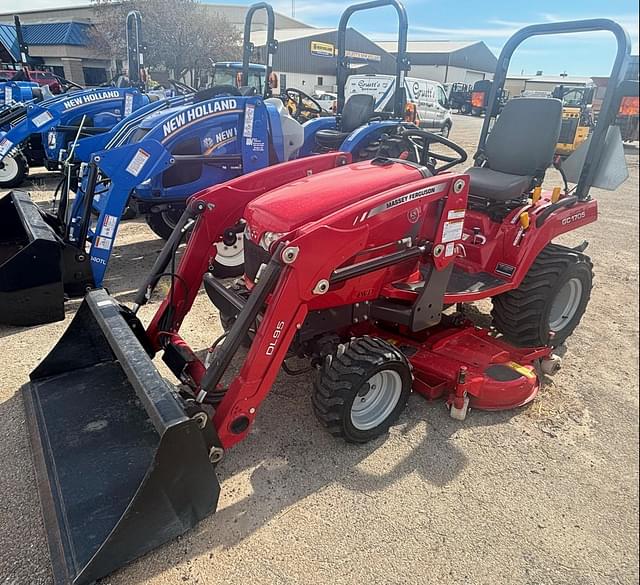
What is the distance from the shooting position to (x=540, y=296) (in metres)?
3.33

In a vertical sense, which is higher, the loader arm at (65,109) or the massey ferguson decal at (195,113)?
the massey ferguson decal at (195,113)

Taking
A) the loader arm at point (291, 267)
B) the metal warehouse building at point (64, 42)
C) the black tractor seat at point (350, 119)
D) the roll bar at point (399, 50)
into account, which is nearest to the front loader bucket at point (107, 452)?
the loader arm at point (291, 267)

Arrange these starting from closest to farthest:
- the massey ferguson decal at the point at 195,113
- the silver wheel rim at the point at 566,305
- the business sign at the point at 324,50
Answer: the silver wheel rim at the point at 566,305
the massey ferguson decal at the point at 195,113
the business sign at the point at 324,50

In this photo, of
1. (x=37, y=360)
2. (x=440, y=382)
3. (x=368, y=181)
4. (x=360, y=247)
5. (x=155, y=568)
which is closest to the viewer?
(x=155, y=568)

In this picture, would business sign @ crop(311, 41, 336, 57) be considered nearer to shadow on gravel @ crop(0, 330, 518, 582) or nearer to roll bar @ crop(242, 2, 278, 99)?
roll bar @ crop(242, 2, 278, 99)

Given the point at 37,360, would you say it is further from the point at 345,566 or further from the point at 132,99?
the point at 132,99

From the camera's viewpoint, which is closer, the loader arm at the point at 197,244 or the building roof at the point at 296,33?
the loader arm at the point at 197,244

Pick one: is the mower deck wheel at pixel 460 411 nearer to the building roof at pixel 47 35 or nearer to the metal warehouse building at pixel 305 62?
the building roof at pixel 47 35

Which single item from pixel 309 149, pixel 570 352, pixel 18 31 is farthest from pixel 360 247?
pixel 18 31

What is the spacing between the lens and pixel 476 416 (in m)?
2.96

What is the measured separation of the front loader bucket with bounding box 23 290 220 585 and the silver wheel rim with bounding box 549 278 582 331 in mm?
2728

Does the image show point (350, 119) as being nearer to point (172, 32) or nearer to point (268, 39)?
point (268, 39)

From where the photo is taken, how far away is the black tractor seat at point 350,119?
20.9ft

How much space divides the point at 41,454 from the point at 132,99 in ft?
20.9
